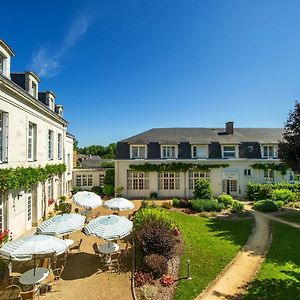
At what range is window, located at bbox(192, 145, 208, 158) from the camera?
3259 centimetres

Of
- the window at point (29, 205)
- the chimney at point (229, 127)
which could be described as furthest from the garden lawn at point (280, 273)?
the chimney at point (229, 127)

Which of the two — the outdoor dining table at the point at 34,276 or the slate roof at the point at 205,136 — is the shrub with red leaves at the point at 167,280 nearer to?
the outdoor dining table at the point at 34,276

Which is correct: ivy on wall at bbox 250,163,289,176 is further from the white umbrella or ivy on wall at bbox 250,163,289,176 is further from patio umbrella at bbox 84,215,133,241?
patio umbrella at bbox 84,215,133,241

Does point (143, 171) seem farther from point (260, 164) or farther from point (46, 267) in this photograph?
point (46, 267)

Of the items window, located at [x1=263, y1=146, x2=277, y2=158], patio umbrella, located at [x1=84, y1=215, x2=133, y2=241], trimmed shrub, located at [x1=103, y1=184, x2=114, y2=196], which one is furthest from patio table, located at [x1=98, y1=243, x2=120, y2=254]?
window, located at [x1=263, y1=146, x2=277, y2=158]

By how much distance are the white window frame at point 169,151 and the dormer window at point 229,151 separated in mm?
5984

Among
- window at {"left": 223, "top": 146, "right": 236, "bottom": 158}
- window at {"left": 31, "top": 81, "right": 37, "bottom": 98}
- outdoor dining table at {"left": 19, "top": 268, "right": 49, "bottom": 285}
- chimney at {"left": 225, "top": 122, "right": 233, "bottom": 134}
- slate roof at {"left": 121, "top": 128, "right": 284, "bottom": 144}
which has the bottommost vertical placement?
outdoor dining table at {"left": 19, "top": 268, "right": 49, "bottom": 285}

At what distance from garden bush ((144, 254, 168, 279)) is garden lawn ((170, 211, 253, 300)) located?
0.86 m

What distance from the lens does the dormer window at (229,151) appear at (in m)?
32.7

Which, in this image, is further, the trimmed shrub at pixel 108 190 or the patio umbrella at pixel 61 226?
the trimmed shrub at pixel 108 190

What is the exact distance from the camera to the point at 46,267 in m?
11.3

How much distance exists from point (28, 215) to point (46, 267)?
8.06 m

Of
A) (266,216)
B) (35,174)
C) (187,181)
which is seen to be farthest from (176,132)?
(35,174)

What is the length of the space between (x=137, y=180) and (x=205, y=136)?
10.8 m
